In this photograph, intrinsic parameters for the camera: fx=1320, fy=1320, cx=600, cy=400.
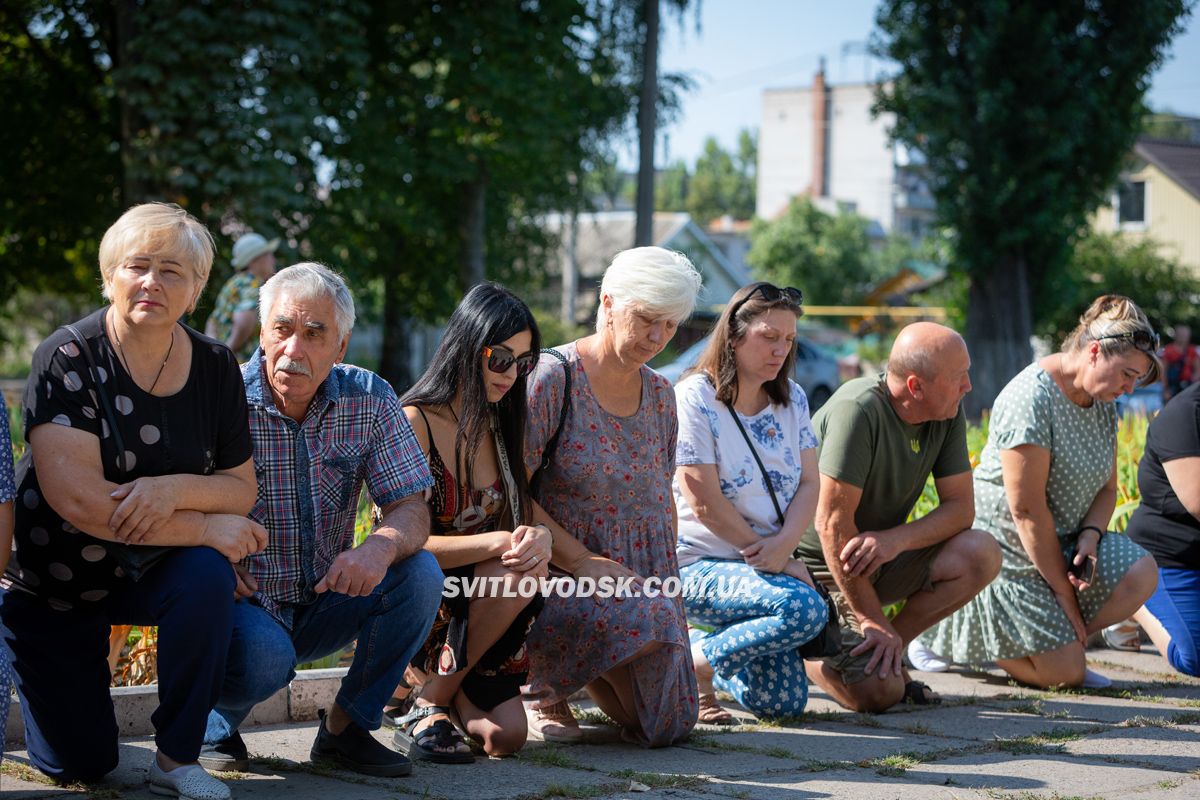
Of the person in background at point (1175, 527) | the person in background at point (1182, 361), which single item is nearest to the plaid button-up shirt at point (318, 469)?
the person in background at point (1175, 527)

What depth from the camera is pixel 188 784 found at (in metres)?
3.18

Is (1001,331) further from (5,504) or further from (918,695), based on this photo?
(5,504)

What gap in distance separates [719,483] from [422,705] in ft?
4.60

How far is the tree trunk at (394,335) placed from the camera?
22.3m

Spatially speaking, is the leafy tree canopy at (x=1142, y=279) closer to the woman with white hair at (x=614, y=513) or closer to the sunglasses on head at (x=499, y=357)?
the woman with white hair at (x=614, y=513)

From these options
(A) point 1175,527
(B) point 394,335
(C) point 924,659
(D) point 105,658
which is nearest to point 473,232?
(B) point 394,335

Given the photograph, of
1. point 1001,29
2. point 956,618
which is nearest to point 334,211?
point 1001,29

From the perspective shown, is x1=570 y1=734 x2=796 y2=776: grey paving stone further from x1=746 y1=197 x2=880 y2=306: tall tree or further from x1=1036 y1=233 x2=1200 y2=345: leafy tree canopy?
x1=746 y1=197 x2=880 y2=306: tall tree

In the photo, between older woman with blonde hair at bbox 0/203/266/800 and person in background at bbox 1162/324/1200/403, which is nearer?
older woman with blonde hair at bbox 0/203/266/800

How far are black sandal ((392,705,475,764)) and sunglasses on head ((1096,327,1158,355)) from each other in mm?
3043

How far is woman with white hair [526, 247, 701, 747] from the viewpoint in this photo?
13.8 ft

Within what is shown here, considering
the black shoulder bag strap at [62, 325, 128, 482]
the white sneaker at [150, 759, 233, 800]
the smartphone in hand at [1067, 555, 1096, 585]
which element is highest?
the black shoulder bag strap at [62, 325, 128, 482]

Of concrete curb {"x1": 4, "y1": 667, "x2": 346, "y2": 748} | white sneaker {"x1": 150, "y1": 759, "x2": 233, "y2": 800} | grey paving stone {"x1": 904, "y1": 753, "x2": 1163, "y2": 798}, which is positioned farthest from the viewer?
concrete curb {"x1": 4, "y1": 667, "x2": 346, "y2": 748}

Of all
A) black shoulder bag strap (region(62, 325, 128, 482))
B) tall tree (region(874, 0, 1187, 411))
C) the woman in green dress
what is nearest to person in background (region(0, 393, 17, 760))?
black shoulder bag strap (region(62, 325, 128, 482))
